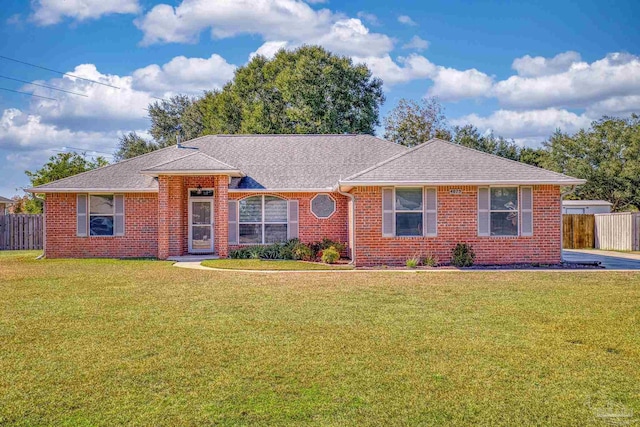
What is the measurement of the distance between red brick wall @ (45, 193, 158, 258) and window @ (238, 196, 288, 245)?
3.29 metres

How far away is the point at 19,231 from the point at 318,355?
2594 cm

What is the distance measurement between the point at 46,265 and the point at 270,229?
763 cm

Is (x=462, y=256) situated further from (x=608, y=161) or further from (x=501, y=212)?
(x=608, y=161)

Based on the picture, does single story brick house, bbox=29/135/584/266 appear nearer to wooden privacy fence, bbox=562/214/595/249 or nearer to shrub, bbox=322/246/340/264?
shrub, bbox=322/246/340/264

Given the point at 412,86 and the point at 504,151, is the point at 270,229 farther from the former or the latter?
the point at 504,151

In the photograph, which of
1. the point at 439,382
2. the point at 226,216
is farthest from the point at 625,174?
the point at 439,382

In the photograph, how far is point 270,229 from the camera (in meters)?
20.3

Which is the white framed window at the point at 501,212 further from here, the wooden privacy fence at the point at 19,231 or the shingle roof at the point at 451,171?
the wooden privacy fence at the point at 19,231

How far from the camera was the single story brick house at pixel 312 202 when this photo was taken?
16.6 metres

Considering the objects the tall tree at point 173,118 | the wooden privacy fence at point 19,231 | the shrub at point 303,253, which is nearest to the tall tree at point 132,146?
the tall tree at point 173,118

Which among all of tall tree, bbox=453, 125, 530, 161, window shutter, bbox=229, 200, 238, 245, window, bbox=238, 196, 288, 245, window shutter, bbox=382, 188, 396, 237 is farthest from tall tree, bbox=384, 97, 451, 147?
window shutter, bbox=382, 188, 396, 237

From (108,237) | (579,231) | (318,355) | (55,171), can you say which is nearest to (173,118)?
(55,171)

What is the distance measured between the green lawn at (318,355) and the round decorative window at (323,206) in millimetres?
8629

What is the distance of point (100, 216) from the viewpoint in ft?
66.3
